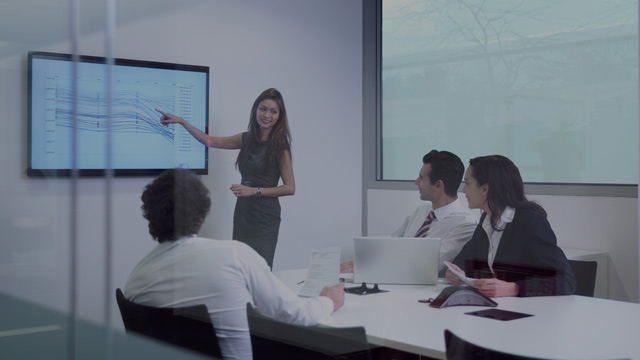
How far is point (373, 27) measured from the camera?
1.96m

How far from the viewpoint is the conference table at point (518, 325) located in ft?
5.41

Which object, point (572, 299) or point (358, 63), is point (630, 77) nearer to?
point (572, 299)

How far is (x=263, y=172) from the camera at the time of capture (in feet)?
6.68

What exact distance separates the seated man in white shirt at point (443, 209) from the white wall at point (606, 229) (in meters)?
0.04

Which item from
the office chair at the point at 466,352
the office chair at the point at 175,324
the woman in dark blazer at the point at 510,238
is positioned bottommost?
the office chair at the point at 175,324

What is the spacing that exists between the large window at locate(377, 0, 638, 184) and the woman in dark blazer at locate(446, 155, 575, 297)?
0.06 m

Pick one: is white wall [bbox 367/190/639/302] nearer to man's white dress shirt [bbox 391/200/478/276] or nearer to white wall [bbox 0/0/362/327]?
man's white dress shirt [bbox 391/200/478/276]

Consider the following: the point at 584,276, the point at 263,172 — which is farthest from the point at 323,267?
the point at 584,276

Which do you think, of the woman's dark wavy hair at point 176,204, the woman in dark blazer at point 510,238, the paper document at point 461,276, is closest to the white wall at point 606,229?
the woman in dark blazer at point 510,238

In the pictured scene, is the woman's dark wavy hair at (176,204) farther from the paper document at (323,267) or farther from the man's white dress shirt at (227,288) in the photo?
the paper document at (323,267)

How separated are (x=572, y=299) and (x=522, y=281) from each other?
13cm

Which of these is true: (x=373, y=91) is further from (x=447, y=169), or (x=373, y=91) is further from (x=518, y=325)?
(x=518, y=325)

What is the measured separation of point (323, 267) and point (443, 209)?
407 mm

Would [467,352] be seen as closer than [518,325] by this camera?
Yes
